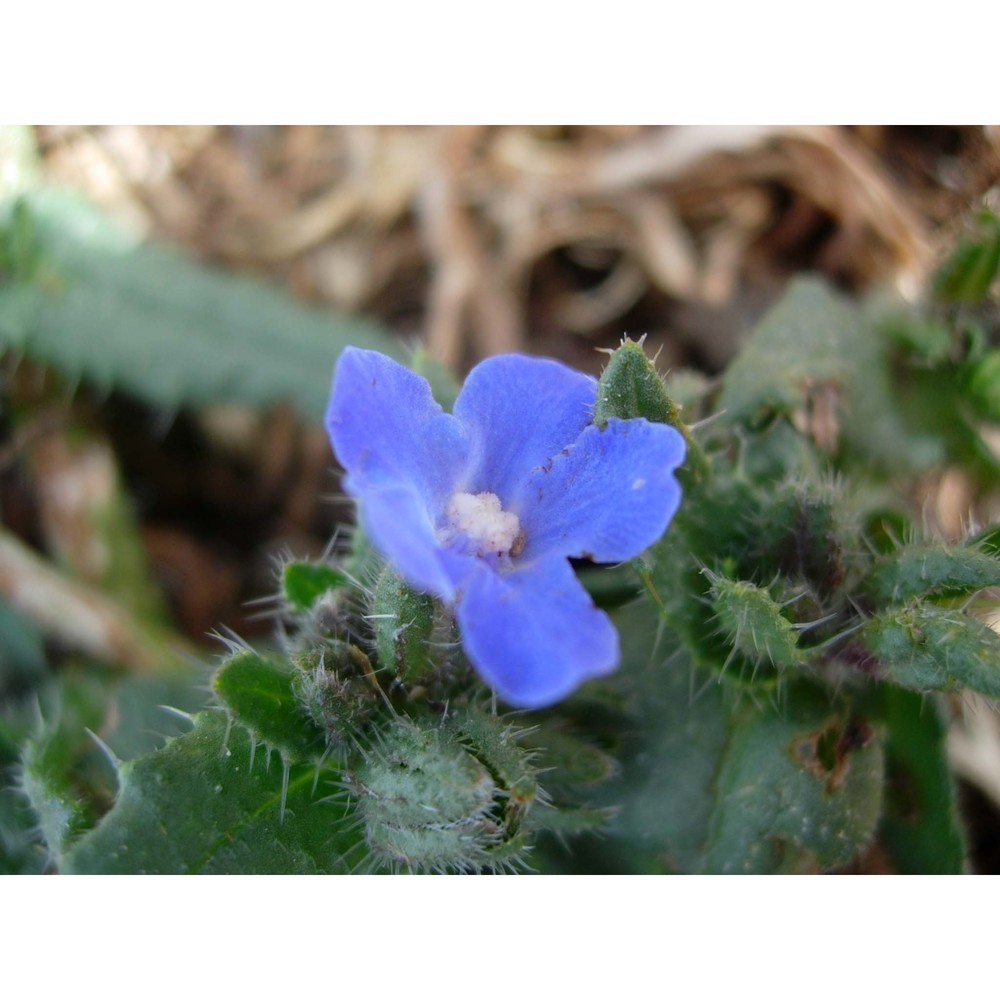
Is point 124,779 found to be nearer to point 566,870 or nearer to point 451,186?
point 566,870

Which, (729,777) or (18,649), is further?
(18,649)

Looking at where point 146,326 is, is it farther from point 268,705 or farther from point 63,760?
point 268,705

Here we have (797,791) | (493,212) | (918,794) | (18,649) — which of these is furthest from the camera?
(493,212)

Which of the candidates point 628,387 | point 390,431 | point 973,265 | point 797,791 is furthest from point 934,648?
point 973,265

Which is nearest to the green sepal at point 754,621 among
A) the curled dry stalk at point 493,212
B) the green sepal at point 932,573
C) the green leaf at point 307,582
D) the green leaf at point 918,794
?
the green sepal at point 932,573

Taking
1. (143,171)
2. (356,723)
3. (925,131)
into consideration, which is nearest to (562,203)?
(925,131)

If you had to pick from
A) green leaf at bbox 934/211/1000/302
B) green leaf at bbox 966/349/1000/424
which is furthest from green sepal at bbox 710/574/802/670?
green leaf at bbox 934/211/1000/302

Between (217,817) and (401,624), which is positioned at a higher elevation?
(401,624)

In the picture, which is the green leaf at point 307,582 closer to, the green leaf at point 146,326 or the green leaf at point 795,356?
the green leaf at point 795,356
